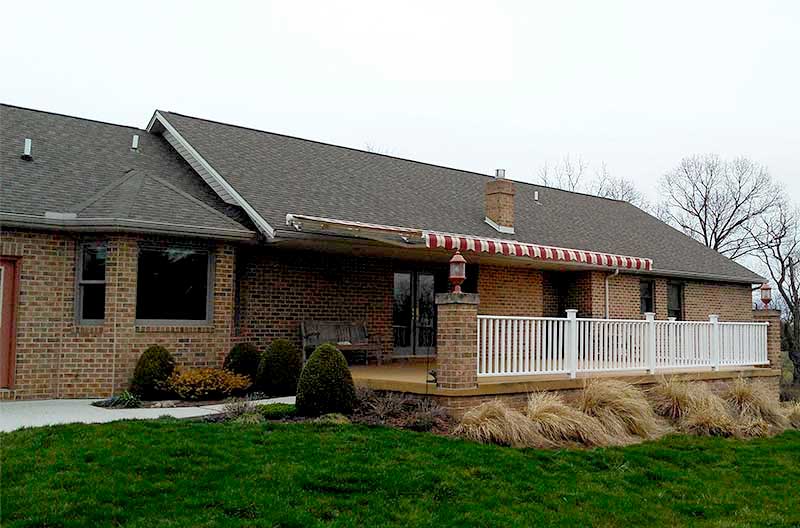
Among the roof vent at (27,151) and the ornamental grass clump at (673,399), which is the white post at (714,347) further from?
the roof vent at (27,151)

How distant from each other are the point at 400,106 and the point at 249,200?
3506 cm

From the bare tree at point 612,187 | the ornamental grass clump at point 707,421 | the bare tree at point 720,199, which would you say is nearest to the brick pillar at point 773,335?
the ornamental grass clump at point 707,421

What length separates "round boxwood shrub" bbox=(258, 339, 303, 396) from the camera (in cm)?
1244

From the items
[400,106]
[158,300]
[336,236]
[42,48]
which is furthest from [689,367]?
[400,106]

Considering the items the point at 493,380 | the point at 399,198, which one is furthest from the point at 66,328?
the point at 399,198

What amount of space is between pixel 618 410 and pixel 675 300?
498 inches

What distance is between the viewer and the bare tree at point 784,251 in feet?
124

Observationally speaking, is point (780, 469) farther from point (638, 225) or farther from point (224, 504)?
point (638, 225)

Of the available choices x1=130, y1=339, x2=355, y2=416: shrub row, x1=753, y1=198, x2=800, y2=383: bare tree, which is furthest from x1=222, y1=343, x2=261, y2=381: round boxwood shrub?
x1=753, y1=198, x2=800, y2=383: bare tree

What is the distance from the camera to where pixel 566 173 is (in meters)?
48.8

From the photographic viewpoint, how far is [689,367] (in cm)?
1456

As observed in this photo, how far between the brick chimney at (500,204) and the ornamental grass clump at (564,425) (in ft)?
28.3

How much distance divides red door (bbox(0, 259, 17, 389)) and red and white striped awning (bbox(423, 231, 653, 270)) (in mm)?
6663

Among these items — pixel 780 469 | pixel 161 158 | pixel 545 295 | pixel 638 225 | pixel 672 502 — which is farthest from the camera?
pixel 638 225
